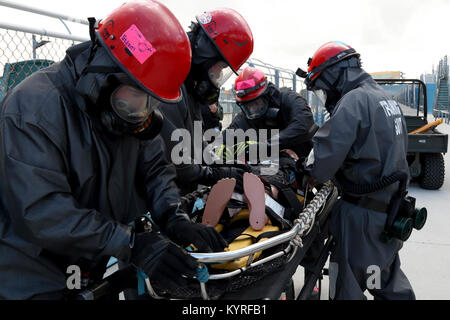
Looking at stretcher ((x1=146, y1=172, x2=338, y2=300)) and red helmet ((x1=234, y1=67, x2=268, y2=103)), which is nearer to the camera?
stretcher ((x1=146, y1=172, x2=338, y2=300))

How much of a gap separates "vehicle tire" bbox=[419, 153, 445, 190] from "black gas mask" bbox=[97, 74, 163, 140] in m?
6.07

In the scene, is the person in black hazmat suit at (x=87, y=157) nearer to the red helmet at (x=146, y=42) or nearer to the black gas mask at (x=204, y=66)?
the red helmet at (x=146, y=42)

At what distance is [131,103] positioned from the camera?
1.35 m

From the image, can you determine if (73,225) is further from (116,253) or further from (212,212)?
(212,212)

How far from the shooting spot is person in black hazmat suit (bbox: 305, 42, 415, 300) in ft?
7.05

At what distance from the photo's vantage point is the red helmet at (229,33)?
90.8 inches

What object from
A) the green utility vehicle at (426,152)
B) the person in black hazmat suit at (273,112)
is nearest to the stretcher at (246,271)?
the person in black hazmat suit at (273,112)

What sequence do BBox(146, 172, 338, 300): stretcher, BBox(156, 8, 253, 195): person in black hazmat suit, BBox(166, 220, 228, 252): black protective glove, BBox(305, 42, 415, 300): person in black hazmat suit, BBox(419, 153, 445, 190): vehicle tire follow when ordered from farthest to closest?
BBox(419, 153, 445, 190): vehicle tire < BBox(156, 8, 253, 195): person in black hazmat suit < BBox(305, 42, 415, 300): person in black hazmat suit < BBox(166, 220, 228, 252): black protective glove < BBox(146, 172, 338, 300): stretcher

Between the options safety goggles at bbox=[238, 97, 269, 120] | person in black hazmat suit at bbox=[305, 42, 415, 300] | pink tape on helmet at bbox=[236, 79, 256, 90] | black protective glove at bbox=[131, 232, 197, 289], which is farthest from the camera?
safety goggles at bbox=[238, 97, 269, 120]

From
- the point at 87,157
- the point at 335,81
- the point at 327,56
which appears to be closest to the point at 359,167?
the point at 335,81

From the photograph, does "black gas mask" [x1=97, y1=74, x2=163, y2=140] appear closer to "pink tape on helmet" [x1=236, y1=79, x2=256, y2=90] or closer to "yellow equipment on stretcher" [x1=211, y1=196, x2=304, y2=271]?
"yellow equipment on stretcher" [x1=211, y1=196, x2=304, y2=271]

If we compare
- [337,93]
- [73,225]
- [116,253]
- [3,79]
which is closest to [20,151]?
[73,225]

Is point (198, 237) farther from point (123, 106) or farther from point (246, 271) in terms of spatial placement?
point (123, 106)

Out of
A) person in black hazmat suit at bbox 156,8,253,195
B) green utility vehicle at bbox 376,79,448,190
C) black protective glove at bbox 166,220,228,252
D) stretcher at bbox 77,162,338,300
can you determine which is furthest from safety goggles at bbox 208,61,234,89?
green utility vehicle at bbox 376,79,448,190
